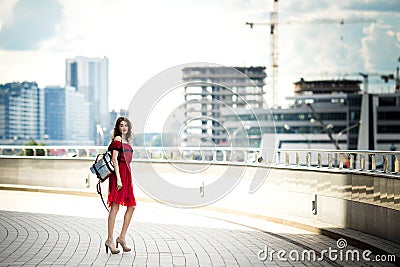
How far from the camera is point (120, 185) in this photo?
452 inches

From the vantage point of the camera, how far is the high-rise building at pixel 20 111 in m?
170

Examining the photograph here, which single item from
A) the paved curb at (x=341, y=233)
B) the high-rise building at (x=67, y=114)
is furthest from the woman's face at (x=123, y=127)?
the high-rise building at (x=67, y=114)

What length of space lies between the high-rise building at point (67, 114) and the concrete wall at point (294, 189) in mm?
149193

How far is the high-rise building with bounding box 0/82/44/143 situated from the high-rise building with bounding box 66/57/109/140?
9566 millimetres

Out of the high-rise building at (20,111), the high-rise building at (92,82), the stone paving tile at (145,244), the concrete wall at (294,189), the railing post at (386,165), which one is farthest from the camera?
the high-rise building at (20,111)

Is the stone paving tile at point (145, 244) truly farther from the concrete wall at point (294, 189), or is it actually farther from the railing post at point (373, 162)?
the railing post at point (373, 162)

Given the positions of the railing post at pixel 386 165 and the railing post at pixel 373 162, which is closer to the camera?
the railing post at pixel 386 165

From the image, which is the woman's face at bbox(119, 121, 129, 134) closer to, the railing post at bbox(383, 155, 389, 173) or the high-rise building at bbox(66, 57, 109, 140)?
the railing post at bbox(383, 155, 389, 173)

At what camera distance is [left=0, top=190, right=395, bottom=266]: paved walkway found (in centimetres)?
1088

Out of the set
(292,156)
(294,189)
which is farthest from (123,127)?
(292,156)

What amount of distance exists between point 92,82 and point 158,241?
160138 mm

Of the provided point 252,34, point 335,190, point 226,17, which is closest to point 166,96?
point 335,190

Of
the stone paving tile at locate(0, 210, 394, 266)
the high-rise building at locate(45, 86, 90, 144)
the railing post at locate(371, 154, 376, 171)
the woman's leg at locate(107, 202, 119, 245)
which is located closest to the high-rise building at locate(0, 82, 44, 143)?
the high-rise building at locate(45, 86, 90, 144)

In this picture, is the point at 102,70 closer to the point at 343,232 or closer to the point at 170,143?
the point at 170,143
